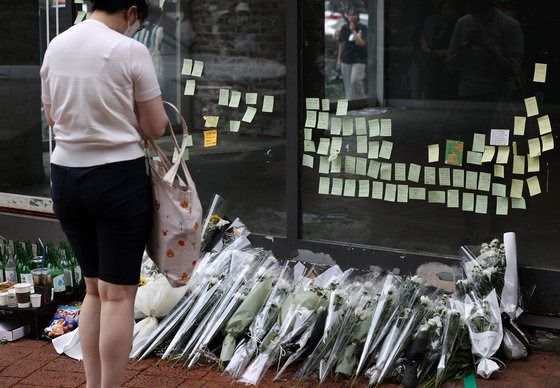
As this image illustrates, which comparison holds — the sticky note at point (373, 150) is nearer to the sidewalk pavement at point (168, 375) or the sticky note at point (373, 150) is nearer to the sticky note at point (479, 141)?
the sticky note at point (479, 141)

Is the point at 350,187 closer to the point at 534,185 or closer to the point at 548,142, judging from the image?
the point at 534,185

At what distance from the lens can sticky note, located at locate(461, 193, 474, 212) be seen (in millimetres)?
→ 5043

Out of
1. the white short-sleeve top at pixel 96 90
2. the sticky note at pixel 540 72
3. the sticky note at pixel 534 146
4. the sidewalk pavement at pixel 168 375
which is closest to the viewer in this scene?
the white short-sleeve top at pixel 96 90

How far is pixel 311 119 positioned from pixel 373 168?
1.78 feet

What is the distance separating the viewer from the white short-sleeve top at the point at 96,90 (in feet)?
10.5

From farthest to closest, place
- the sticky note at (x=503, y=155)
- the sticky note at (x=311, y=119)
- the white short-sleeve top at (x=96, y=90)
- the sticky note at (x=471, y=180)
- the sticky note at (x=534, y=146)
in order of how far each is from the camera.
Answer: the sticky note at (x=311, y=119) < the sticky note at (x=471, y=180) < the sticky note at (x=503, y=155) < the sticky note at (x=534, y=146) < the white short-sleeve top at (x=96, y=90)

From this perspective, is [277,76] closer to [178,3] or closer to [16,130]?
[178,3]

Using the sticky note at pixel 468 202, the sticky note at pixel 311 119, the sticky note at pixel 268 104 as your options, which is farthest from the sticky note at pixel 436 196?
the sticky note at pixel 268 104

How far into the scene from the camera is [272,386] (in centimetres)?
420

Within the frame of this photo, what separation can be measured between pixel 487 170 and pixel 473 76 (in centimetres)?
58

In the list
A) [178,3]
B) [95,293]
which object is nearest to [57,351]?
[95,293]

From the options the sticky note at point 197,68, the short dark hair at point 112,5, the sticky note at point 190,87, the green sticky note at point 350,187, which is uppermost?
the short dark hair at point 112,5

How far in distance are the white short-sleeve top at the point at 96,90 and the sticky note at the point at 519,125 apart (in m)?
2.42

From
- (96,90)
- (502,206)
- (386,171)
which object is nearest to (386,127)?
(386,171)
